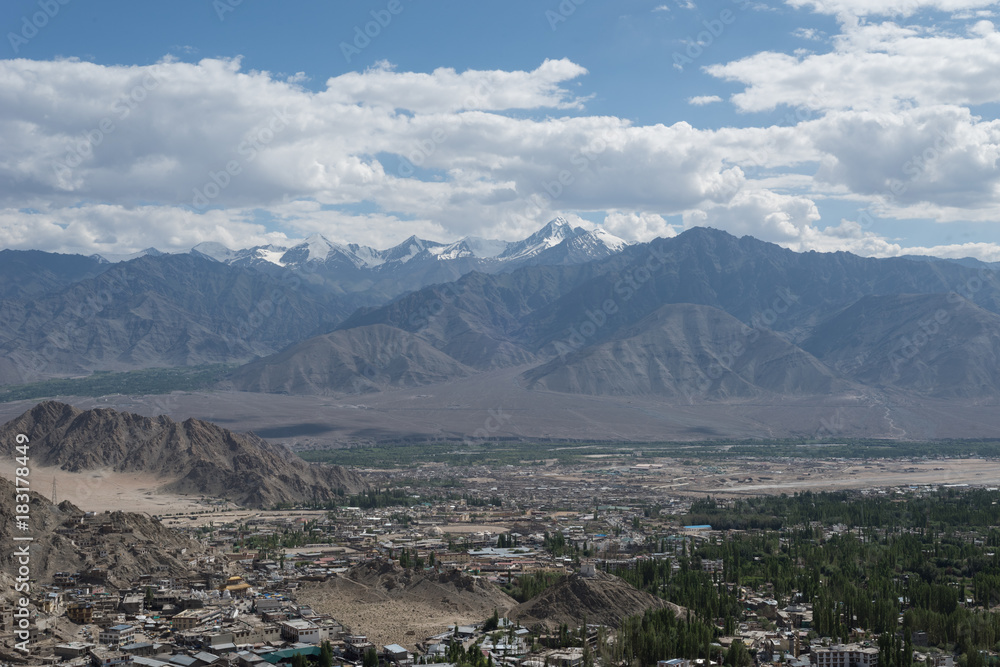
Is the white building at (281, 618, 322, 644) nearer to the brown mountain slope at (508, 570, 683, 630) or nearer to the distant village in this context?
the distant village

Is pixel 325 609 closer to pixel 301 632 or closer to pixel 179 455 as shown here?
pixel 301 632

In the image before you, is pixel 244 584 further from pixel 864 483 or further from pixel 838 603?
pixel 864 483

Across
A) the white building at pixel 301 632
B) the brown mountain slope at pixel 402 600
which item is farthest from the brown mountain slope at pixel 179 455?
the white building at pixel 301 632

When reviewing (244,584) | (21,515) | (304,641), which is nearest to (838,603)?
(304,641)

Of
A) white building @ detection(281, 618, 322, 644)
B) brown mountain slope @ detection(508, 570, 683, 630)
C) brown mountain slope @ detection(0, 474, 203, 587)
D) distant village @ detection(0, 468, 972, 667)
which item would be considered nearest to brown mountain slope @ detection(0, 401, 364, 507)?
distant village @ detection(0, 468, 972, 667)

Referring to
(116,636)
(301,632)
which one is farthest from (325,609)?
(116,636)

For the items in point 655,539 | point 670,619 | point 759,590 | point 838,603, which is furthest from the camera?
point 655,539
